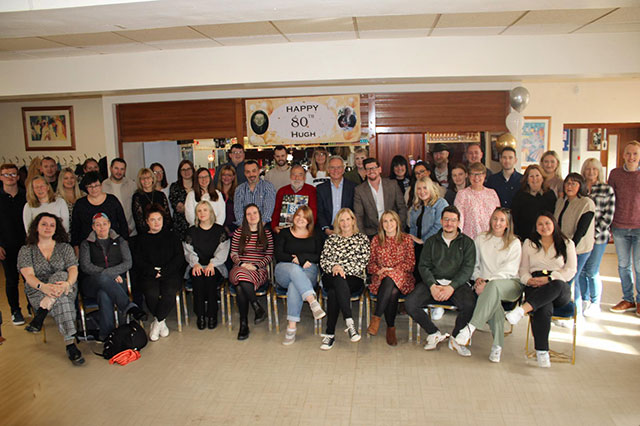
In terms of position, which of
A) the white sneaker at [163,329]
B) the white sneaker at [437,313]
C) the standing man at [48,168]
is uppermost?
the standing man at [48,168]

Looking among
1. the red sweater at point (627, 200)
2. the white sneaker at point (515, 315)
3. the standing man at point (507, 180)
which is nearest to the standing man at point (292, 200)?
the standing man at point (507, 180)

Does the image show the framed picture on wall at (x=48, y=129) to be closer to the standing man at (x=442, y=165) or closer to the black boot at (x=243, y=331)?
the black boot at (x=243, y=331)

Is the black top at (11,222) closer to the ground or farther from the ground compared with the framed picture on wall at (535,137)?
closer to the ground

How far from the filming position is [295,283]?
4105 mm

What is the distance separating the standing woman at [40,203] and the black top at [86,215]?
0.42 ft

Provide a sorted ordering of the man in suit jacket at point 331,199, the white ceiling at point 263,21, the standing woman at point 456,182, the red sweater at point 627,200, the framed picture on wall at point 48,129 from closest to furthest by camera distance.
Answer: the white ceiling at point 263,21
the red sweater at point 627,200
the standing woman at point 456,182
the man in suit jacket at point 331,199
the framed picture on wall at point 48,129

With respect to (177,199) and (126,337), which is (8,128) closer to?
(177,199)

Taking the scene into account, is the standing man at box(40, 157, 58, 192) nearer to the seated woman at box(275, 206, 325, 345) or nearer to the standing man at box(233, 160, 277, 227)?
the standing man at box(233, 160, 277, 227)

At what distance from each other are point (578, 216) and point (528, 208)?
0.42 meters

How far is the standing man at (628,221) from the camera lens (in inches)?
173

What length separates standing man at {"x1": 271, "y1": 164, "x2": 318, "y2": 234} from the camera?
475cm

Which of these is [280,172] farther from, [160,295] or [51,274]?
[51,274]

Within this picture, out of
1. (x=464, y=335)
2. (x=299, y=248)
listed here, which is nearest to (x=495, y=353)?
(x=464, y=335)

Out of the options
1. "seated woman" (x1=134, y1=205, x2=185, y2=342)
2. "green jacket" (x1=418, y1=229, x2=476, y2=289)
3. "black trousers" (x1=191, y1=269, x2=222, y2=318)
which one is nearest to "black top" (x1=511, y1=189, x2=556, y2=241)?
"green jacket" (x1=418, y1=229, x2=476, y2=289)
